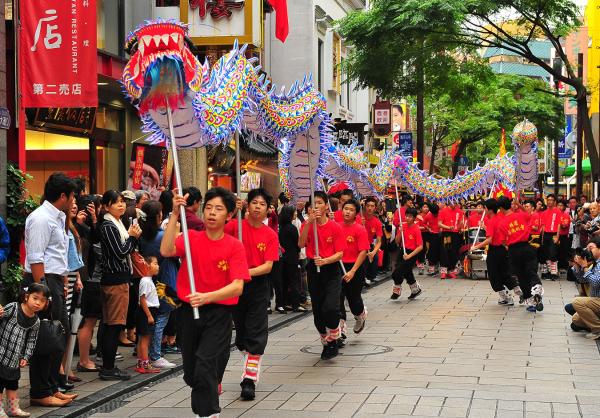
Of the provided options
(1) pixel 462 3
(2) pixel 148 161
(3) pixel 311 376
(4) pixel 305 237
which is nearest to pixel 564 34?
(1) pixel 462 3

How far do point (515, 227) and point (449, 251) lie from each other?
7.37 metres

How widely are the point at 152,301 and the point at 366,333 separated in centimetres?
406

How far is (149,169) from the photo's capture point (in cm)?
1659

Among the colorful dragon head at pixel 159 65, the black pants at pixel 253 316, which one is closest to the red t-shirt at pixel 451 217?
the black pants at pixel 253 316

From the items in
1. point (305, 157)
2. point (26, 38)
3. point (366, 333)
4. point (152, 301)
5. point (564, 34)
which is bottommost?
point (366, 333)

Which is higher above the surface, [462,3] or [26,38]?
[462,3]

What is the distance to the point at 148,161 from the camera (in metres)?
16.5

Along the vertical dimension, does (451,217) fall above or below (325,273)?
above

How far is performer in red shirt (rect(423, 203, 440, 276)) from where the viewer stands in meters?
23.3

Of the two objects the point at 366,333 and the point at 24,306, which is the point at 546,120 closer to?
the point at 366,333

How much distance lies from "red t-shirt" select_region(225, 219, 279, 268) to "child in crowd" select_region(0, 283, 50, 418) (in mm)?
2158

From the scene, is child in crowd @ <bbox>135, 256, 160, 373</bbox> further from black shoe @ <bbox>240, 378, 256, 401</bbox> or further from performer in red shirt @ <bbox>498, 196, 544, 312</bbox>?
performer in red shirt @ <bbox>498, 196, 544, 312</bbox>

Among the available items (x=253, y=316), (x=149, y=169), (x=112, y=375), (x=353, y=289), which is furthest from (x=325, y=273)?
(x=149, y=169)

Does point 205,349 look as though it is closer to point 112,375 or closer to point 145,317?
point 112,375
